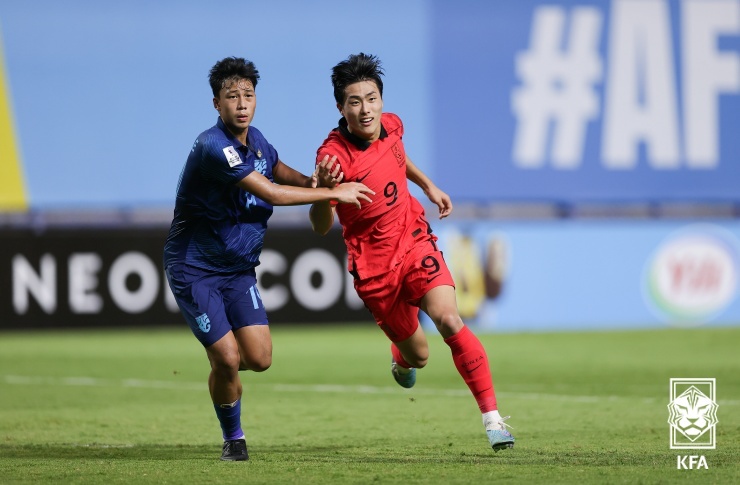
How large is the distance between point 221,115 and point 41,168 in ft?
35.7

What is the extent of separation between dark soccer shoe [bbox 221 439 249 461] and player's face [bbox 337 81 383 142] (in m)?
2.06

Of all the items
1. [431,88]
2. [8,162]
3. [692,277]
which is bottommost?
[692,277]

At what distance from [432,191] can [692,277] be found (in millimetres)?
11404

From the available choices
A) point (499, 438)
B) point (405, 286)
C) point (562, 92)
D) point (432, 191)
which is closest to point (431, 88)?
point (562, 92)

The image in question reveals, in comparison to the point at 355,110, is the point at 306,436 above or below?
below

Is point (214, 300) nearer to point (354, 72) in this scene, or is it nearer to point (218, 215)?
point (218, 215)

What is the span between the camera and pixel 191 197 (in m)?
7.63

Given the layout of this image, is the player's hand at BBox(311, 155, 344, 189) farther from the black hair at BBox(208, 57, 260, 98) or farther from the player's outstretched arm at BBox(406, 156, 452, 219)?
the player's outstretched arm at BBox(406, 156, 452, 219)

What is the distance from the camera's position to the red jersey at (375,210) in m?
7.99

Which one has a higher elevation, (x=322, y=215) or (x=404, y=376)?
(x=322, y=215)

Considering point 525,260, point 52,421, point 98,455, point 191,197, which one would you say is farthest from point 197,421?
point 525,260

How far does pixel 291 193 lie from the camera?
7246mm

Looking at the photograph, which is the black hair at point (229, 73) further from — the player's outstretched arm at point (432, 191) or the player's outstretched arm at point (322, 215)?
the player's outstretched arm at point (432, 191)

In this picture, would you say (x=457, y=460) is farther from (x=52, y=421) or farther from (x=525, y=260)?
(x=525, y=260)
